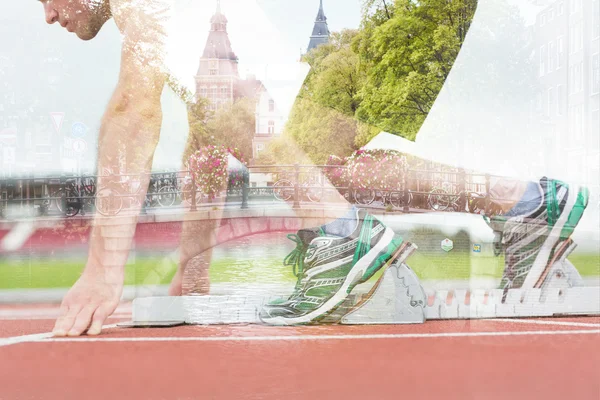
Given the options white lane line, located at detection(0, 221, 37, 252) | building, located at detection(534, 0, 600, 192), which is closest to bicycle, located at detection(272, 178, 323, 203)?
white lane line, located at detection(0, 221, 37, 252)

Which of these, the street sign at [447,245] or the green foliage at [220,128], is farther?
the street sign at [447,245]

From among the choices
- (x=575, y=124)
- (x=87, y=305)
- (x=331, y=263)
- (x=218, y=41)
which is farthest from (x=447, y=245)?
(x=87, y=305)

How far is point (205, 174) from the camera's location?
10.7ft

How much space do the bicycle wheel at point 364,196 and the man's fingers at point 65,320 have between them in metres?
1.26

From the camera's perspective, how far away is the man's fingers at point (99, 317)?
3.41 metres

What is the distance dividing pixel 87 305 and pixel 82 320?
0.07 m

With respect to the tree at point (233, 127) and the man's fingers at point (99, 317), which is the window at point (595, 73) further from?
the man's fingers at point (99, 317)

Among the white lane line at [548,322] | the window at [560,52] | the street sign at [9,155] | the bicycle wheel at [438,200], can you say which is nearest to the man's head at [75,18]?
the street sign at [9,155]

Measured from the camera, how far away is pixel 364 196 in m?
3.39

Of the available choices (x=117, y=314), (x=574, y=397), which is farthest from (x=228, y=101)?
(x=574, y=397)

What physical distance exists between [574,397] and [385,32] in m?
1.59

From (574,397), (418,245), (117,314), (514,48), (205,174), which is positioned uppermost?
(514,48)

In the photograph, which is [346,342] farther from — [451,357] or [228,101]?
[228,101]

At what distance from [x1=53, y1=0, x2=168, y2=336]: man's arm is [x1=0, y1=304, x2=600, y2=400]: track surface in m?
0.09
